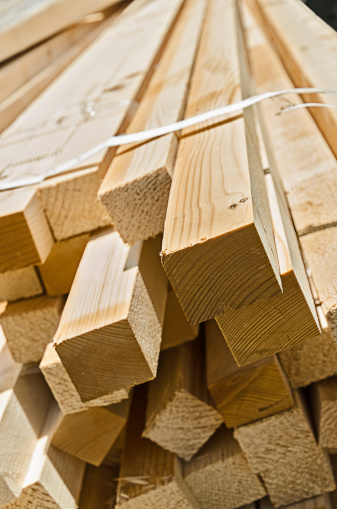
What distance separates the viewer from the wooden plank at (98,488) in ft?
6.63

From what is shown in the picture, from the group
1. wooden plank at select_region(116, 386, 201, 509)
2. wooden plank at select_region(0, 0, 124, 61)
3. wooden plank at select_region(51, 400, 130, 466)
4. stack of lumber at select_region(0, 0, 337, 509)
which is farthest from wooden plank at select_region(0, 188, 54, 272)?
wooden plank at select_region(0, 0, 124, 61)

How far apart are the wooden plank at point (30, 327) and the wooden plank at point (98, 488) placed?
568 mm

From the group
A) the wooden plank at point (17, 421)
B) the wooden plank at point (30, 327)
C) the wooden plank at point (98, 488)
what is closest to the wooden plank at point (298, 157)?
the wooden plank at point (30, 327)

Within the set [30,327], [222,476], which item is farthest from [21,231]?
[222,476]

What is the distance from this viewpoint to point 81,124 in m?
2.01

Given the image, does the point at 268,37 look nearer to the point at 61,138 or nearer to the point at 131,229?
the point at 61,138

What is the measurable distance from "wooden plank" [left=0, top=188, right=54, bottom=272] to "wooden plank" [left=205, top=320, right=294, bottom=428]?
0.63 meters

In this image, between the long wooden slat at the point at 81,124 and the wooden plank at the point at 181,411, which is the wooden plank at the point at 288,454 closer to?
the wooden plank at the point at 181,411

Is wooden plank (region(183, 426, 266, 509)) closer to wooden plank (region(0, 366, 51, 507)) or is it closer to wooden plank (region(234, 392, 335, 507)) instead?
wooden plank (region(234, 392, 335, 507))

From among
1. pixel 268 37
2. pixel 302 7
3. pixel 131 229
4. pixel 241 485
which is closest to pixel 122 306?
pixel 131 229

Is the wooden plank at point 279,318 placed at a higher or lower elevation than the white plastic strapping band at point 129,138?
lower

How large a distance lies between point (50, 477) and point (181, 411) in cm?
42

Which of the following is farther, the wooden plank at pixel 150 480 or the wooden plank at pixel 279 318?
the wooden plank at pixel 150 480

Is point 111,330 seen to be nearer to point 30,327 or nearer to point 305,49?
point 30,327
